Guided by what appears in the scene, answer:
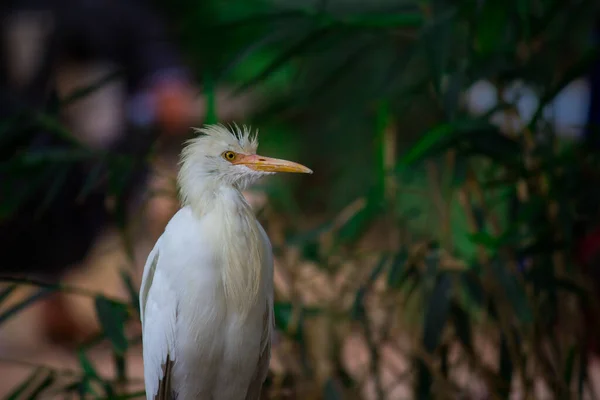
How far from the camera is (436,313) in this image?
96cm

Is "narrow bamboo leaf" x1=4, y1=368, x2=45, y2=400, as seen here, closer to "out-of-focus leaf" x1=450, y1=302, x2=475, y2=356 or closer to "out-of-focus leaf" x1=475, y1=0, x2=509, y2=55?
"out-of-focus leaf" x1=450, y1=302, x2=475, y2=356

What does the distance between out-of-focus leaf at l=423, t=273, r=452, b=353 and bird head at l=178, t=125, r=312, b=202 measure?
1.19 feet

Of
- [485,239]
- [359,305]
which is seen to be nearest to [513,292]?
[485,239]

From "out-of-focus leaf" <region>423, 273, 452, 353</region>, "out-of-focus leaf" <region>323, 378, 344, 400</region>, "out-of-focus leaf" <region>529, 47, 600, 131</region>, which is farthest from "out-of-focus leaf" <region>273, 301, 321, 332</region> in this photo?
"out-of-focus leaf" <region>529, 47, 600, 131</region>

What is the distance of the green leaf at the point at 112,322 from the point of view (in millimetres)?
894

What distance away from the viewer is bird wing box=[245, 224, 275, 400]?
0.78 metres

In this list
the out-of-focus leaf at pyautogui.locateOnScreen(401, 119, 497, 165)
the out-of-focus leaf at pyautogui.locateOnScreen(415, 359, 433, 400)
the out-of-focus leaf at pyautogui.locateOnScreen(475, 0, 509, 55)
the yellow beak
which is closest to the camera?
the yellow beak

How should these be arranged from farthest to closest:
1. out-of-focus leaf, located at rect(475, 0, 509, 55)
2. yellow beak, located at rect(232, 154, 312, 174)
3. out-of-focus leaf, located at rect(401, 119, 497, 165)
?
out-of-focus leaf, located at rect(475, 0, 509, 55) → out-of-focus leaf, located at rect(401, 119, 497, 165) → yellow beak, located at rect(232, 154, 312, 174)

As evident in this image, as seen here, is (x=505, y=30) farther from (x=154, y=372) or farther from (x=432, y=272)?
(x=154, y=372)

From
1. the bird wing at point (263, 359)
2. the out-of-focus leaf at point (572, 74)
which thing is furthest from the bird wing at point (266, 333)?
the out-of-focus leaf at point (572, 74)

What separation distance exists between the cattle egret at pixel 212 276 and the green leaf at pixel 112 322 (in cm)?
12

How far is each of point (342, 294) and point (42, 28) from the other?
8.38ft

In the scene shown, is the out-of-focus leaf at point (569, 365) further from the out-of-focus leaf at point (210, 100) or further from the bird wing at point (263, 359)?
the out-of-focus leaf at point (210, 100)

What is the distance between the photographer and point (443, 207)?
1.10 metres
